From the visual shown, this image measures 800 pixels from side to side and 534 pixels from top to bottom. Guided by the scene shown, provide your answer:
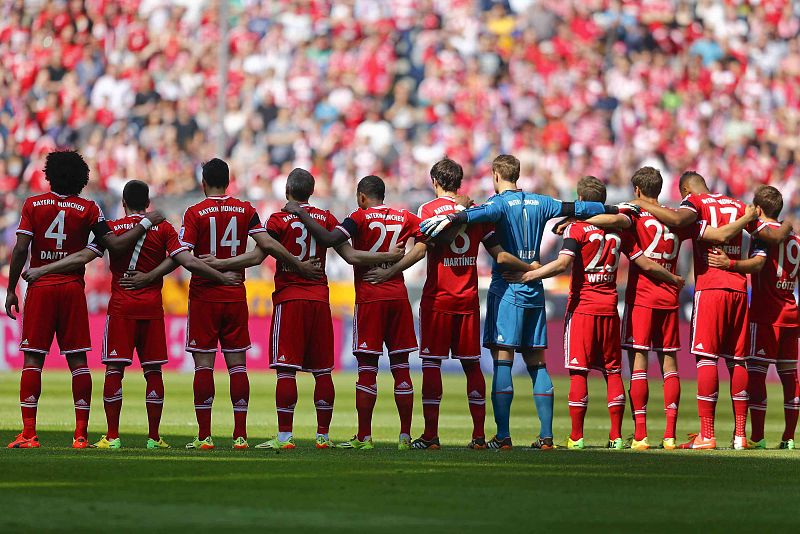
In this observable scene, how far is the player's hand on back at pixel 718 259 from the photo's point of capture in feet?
38.0

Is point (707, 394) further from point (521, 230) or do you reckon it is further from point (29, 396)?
point (29, 396)

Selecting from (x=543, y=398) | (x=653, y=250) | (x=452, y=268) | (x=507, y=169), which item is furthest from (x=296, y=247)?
(x=653, y=250)

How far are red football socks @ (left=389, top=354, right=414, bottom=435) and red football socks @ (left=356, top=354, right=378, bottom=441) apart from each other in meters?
0.18

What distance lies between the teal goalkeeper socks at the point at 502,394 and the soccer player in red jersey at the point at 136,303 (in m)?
2.19

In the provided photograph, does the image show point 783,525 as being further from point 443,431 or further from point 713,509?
point 443,431

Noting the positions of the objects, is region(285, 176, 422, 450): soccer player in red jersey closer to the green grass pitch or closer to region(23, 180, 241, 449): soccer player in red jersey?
the green grass pitch

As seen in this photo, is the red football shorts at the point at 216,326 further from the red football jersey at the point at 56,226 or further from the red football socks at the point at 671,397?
the red football socks at the point at 671,397

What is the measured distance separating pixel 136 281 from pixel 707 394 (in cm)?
474

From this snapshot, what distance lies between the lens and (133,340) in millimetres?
11039

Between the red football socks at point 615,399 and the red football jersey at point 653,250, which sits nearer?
the red football socks at point 615,399

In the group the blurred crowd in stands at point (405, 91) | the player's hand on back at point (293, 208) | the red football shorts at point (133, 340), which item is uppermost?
the blurred crowd in stands at point (405, 91)

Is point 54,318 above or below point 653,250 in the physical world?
below

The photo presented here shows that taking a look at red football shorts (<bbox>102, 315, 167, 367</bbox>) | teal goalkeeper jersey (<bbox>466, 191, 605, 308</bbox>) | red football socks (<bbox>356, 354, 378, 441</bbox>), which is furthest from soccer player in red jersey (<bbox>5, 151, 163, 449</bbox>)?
teal goalkeeper jersey (<bbox>466, 191, 605, 308</bbox>)

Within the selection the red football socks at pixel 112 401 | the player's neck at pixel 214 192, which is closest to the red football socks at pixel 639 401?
the player's neck at pixel 214 192
